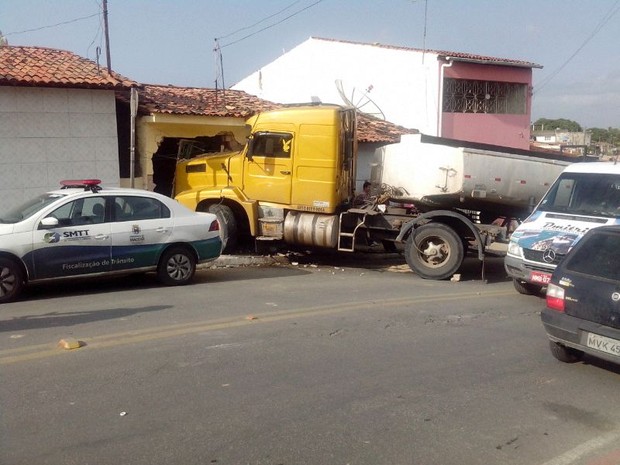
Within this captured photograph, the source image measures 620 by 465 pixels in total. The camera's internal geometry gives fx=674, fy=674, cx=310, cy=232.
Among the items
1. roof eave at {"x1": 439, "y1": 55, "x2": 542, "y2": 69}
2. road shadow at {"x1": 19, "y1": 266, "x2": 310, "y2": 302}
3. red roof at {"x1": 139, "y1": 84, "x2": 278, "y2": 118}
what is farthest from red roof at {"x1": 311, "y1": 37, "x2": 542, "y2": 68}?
road shadow at {"x1": 19, "y1": 266, "x2": 310, "y2": 302}

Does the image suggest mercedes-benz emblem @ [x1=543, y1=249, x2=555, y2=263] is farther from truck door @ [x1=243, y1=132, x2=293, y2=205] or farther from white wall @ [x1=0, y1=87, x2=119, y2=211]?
white wall @ [x1=0, y1=87, x2=119, y2=211]

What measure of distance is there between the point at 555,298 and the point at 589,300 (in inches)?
14.5

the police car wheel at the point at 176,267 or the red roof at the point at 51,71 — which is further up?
the red roof at the point at 51,71

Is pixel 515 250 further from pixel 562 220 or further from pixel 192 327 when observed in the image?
pixel 192 327

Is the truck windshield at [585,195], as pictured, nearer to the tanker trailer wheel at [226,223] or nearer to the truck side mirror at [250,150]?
the truck side mirror at [250,150]

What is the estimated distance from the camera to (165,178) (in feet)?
62.0

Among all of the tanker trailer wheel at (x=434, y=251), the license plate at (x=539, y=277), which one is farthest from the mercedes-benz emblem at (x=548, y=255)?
the tanker trailer wheel at (x=434, y=251)

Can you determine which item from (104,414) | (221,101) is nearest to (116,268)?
(104,414)

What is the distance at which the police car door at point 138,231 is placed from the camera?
998 centimetres

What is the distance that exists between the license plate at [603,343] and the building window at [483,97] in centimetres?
1927

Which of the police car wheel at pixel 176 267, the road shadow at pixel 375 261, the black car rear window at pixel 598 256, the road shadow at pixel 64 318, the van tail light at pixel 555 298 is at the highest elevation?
the black car rear window at pixel 598 256

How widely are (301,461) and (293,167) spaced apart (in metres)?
9.29

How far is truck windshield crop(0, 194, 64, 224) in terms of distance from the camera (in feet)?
30.9

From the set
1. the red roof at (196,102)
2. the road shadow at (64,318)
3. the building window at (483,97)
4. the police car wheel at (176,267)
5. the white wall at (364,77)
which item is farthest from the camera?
the building window at (483,97)
